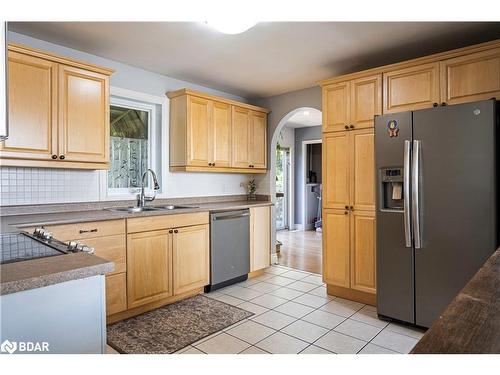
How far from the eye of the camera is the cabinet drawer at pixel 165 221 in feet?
9.37

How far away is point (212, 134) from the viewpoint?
12.8 feet

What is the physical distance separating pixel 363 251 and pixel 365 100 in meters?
1.43

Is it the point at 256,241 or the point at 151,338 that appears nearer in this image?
the point at 151,338

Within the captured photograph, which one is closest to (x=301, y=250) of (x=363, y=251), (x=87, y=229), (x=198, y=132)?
(x=363, y=251)

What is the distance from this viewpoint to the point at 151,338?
2.52m

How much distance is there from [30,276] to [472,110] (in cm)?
277

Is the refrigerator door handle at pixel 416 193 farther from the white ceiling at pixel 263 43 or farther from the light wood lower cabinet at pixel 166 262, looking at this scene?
the light wood lower cabinet at pixel 166 262

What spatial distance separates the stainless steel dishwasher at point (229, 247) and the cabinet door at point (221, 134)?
691mm

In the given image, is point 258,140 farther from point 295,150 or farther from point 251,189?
point 295,150

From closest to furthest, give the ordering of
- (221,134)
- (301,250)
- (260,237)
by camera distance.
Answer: (221,134)
(260,237)
(301,250)

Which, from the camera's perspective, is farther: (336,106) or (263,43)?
(336,106)

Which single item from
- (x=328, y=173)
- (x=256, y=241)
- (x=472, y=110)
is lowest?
(x=256, y=241)
